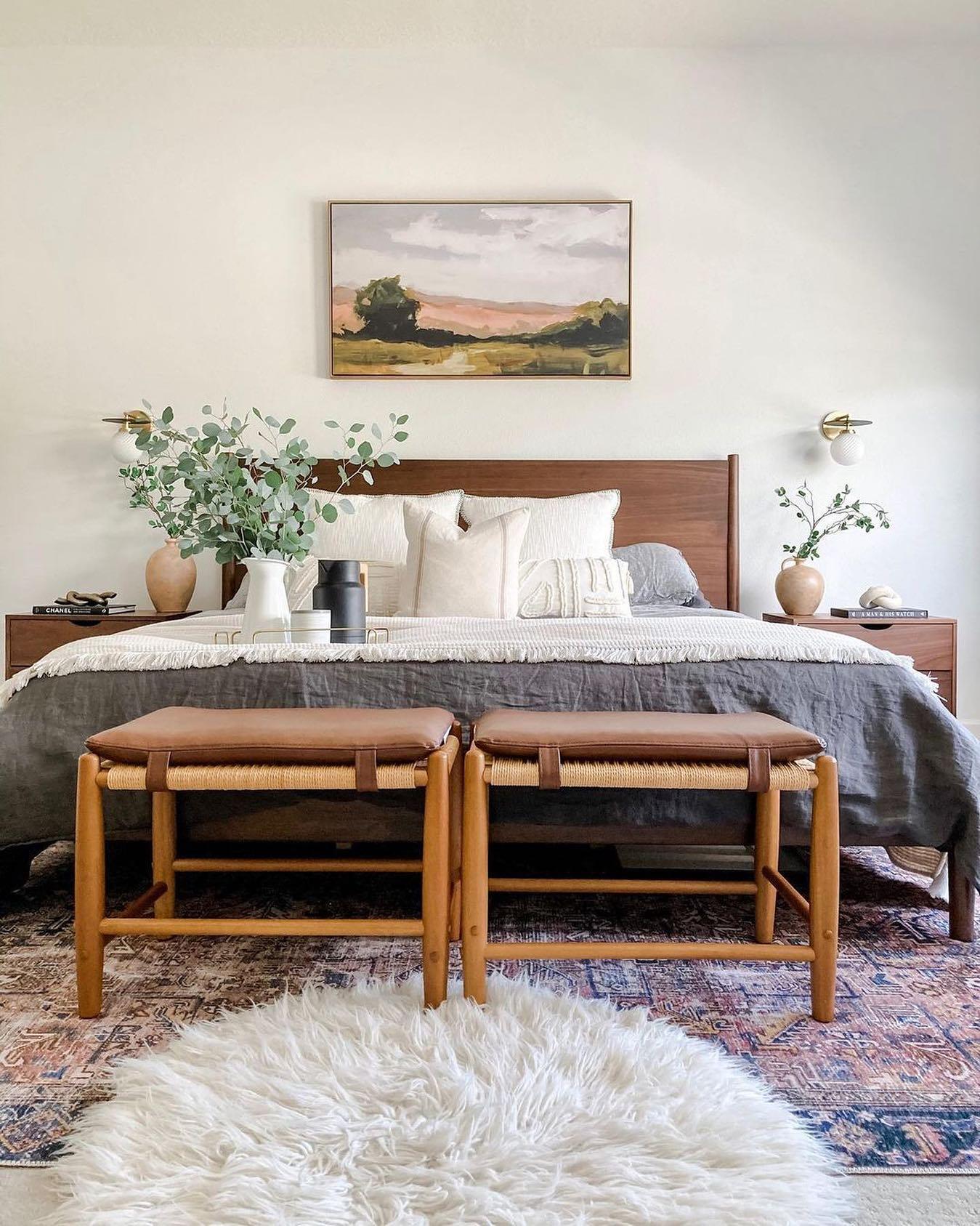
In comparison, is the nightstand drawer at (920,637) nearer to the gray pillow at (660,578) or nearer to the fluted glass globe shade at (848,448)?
the gray pillow at (660,578)

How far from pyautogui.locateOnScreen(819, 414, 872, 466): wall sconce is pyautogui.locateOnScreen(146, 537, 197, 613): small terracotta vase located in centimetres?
251

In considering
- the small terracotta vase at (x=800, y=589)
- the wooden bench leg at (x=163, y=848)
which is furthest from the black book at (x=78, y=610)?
the small terracotta vase at (x=800, y=589)

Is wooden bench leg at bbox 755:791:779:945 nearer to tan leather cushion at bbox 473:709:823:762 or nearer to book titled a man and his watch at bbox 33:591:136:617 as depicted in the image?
tan leather cushion at bbox 473:709:823:762

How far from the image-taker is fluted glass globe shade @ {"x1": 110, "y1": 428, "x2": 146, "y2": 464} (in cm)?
346

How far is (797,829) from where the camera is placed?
1.74 meters

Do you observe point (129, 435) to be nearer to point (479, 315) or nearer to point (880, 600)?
point (479, 315)

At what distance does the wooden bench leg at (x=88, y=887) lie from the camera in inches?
54.2

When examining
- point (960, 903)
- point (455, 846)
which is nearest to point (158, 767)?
point (455, 846)

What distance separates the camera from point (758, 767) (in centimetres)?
136

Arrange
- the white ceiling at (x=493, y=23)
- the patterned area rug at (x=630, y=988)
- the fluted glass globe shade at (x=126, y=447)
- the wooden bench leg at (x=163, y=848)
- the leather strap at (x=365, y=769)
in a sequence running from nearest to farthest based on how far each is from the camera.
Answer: the patterned area rug at (x=630, y=988) < the leather strap at (x=365, y=769) < the wooden bench leg at (x=163, y=848) < the white ceiling at (x=493, y=23) < the fluted glass globe shade at (x=126, y=447)

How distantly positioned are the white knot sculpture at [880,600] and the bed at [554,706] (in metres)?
1.54

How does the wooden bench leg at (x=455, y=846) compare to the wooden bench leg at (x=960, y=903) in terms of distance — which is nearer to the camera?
the wooden bench leg at (x=455, y=846)

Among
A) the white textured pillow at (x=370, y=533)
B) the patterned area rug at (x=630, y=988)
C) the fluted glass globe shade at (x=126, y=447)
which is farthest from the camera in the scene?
the fluted glass globe shade at (x=126, y=447)

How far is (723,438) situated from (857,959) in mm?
2409
